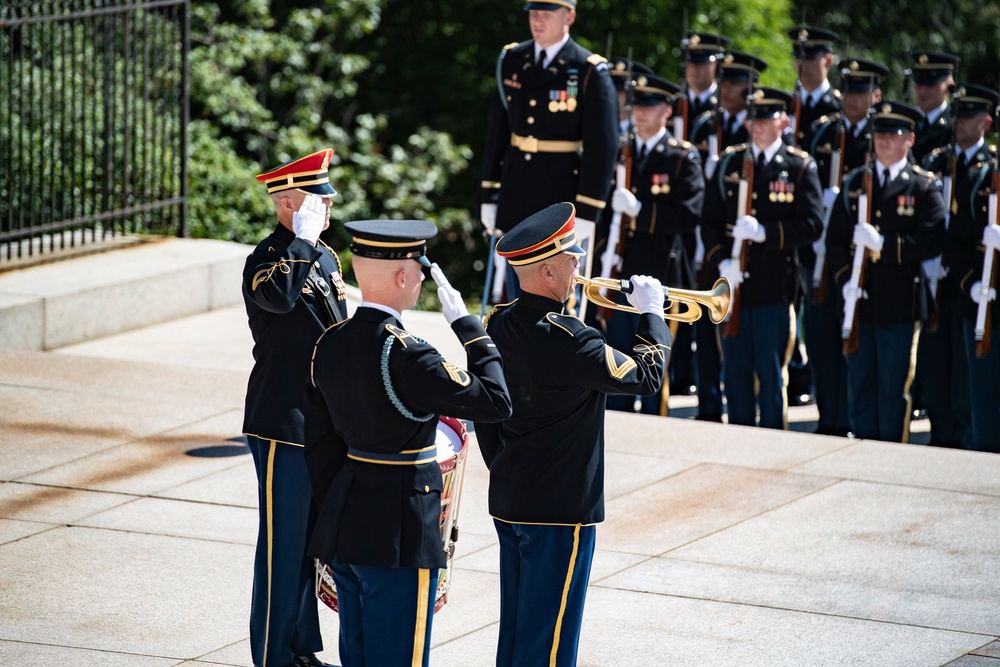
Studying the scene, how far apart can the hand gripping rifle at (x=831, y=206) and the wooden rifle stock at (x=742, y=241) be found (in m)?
0.47

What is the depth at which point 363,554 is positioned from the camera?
13.1ft

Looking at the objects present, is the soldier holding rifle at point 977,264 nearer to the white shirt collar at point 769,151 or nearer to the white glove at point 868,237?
the white glove at point 868,237

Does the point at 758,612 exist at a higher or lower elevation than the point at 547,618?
lower

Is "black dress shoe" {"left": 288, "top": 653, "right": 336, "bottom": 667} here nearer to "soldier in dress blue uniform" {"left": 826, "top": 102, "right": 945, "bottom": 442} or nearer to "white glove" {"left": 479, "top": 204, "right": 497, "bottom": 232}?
"white glove" {"left": 479, "top": 204, "right": 497, "bottom": 232}

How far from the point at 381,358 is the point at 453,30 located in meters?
12.7

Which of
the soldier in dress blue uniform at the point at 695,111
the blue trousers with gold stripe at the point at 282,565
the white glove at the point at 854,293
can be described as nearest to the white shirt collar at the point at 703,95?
the soldier in dress blue uniform at the point at 695,111

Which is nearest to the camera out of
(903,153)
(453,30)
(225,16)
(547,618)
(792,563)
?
(547,618)

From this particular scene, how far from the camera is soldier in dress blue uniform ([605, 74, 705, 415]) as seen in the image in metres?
8.83

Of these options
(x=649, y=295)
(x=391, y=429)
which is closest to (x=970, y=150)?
(x=649, y=295)

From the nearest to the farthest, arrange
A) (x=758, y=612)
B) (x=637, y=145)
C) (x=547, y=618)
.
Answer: (x=547, y=618)
(x=758, y=612)
(x=637, y=145)

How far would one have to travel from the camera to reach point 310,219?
475 cm

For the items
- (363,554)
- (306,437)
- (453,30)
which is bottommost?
(363,554)

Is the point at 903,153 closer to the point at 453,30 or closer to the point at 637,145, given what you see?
the point at 637,145

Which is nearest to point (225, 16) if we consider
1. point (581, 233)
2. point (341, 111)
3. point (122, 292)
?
point (341, 111)
